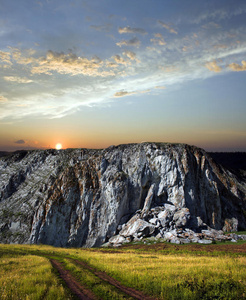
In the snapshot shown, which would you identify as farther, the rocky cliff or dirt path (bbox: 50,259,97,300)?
the rocky cliff

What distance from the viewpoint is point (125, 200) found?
55.1 meters

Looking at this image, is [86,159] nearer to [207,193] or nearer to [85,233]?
[85,233]

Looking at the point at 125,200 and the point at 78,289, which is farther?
the point at 125,200

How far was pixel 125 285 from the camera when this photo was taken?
15266 mm

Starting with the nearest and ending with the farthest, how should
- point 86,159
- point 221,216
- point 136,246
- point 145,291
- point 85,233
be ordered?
point 145,291 < point 136,246 < point 85,233 < point 221,216 < point 86,159

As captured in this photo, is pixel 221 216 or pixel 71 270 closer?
pixel 71 270

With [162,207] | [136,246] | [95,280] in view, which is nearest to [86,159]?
[162,207]

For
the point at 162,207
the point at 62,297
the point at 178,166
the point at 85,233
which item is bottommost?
the point at 85,233

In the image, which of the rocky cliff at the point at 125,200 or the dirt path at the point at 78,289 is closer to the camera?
the dirt path at the point at 78,289

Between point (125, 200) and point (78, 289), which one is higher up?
point (78, 289)

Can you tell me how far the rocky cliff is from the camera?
50.8 meters

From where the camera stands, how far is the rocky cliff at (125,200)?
1999 inches

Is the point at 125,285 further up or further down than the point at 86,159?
further down

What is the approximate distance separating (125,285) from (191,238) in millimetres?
33202
